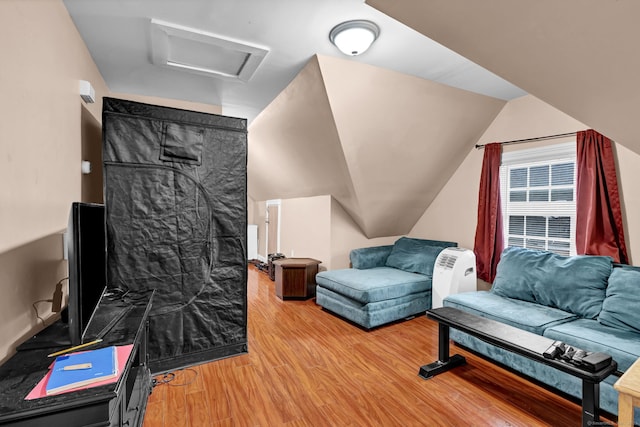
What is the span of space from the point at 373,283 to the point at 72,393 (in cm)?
296

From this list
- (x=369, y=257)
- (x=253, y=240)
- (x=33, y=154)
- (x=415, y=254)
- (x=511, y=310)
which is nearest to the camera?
(x=33, y=154)

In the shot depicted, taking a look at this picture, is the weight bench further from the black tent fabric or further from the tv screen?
the tv screen

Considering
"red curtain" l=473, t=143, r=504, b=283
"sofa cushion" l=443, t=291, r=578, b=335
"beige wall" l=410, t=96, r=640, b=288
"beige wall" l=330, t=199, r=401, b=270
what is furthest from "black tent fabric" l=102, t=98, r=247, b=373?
"beige wall" l=410, t=96, r=640, b=288

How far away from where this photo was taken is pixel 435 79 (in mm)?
3145

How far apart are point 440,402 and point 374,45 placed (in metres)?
2.73

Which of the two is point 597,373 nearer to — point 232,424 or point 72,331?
point 232,424

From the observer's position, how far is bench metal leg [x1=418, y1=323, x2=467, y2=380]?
2540 millimetres

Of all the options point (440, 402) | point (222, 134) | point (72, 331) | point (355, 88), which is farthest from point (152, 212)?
point (440, 402)

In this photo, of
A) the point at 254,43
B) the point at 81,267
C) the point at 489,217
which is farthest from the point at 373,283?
the point at 81,267

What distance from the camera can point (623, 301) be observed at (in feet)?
7.65

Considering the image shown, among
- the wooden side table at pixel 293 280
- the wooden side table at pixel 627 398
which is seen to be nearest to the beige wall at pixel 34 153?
the wooden side table at pixel 627 398

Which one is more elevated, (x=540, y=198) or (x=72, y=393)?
(x=540, y=198)

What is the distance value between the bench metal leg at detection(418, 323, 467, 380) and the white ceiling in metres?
2.33

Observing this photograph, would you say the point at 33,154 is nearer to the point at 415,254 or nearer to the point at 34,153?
the point at 34,153
